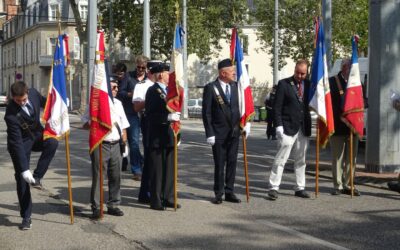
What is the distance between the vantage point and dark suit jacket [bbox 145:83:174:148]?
9.28m

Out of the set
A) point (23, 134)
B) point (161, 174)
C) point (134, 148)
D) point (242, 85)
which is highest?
point (242, 85)

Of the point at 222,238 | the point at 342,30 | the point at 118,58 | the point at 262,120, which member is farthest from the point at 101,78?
the point at 118,58

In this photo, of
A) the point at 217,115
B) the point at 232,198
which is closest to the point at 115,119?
the point at 217,115

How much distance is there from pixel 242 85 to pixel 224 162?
3.78 ft

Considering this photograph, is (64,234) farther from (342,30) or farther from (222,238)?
(342,30)

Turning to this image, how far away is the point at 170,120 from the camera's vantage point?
9.16m

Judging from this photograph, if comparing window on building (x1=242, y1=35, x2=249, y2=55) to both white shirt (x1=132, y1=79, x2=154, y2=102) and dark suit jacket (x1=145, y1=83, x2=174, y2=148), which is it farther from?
dark suit jacket (x1=145, y1=83, x2=174, y2=148)

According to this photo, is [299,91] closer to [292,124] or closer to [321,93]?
[321,93]

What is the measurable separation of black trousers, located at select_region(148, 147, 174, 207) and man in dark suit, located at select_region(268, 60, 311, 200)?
156cm

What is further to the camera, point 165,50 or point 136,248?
point 165,50

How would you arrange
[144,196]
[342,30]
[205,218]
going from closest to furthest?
[205,218] < [144,196] < [342,30]

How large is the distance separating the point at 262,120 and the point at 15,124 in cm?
3162

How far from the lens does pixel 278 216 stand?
28.7 feet

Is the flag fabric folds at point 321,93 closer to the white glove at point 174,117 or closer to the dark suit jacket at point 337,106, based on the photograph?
the dark suit jacket at point 337,106
